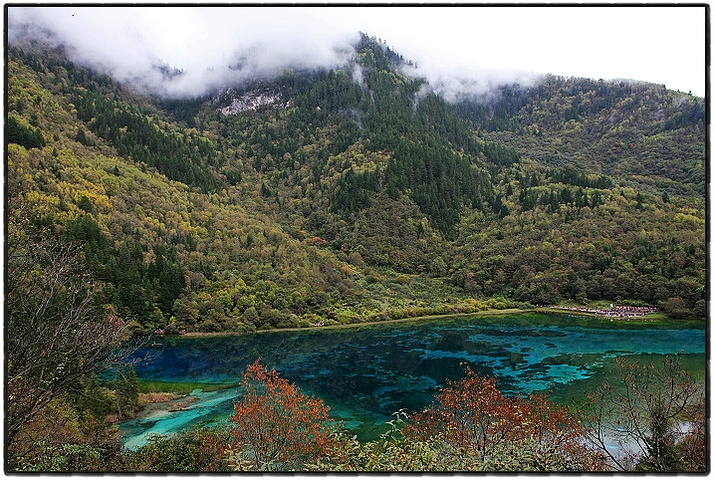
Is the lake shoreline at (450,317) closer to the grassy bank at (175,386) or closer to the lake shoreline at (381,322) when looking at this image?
the lake shoreline at (381,322)

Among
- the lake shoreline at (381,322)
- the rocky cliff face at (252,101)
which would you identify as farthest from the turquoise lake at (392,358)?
the rocky cliff face at (252,101)

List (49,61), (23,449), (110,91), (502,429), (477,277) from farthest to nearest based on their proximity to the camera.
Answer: (110,91)
(49,61)
(477,277)
(502,429)
(23,449)

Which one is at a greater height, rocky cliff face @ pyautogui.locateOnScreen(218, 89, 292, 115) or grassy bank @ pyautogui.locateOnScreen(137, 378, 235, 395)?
rocky cliff face @ pyautogui.locateOnScreen(218, 89, 292, 115)

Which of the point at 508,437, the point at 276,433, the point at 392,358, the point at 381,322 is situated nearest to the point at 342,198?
the point at 381,322

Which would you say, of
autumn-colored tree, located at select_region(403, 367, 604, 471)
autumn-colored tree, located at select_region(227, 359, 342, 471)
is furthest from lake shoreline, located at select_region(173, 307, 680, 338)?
autumn-colored tree, located at select_region(227, 359, 342, 471)

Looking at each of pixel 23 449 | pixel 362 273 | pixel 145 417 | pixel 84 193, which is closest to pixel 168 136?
pixel 84 193

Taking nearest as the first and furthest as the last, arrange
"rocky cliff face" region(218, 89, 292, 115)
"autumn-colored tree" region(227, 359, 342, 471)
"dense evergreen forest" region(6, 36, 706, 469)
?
"autumn-colored tree" region(227, 359, 342, 471) < "dense evergreen forest" region(6, 36, 706, 469) < "rocky cliff face" region(218, 89, 292, 115)

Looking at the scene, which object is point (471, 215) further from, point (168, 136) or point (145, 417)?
point (145, 417)

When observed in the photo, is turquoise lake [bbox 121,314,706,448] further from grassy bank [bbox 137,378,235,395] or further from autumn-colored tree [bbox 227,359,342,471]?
autumn-colored tree [bbox 227,359,342,471]
